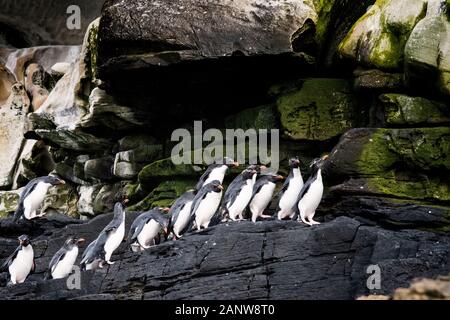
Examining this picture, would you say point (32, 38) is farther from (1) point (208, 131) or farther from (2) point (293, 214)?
(2) point (293, 214)

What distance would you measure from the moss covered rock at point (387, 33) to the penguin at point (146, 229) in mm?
5092

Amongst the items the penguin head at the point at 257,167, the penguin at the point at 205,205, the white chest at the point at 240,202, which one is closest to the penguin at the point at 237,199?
the white chest at the point at 240,202

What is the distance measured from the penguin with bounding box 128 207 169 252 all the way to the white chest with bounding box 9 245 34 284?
1.85m

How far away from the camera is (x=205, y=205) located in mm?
16438

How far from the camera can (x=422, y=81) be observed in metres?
17.1

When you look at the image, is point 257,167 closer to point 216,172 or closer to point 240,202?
point 240,202

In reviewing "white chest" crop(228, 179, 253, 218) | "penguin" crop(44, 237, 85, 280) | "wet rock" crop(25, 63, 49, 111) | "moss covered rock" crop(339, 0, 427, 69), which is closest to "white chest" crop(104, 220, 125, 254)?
"penguin" crop(44, 237, 85, 280)

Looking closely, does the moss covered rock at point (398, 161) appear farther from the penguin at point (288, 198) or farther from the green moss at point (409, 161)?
the penguin at point (288, 198)

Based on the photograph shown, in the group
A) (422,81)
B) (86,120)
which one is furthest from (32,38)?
(422,81)

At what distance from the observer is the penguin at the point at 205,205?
16.4 metres

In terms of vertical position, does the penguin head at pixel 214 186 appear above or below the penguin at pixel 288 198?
above

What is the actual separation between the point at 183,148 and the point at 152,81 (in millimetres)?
1767

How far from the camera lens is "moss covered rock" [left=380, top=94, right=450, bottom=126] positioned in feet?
55.9

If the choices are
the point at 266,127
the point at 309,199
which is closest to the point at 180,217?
the point at 309,199
